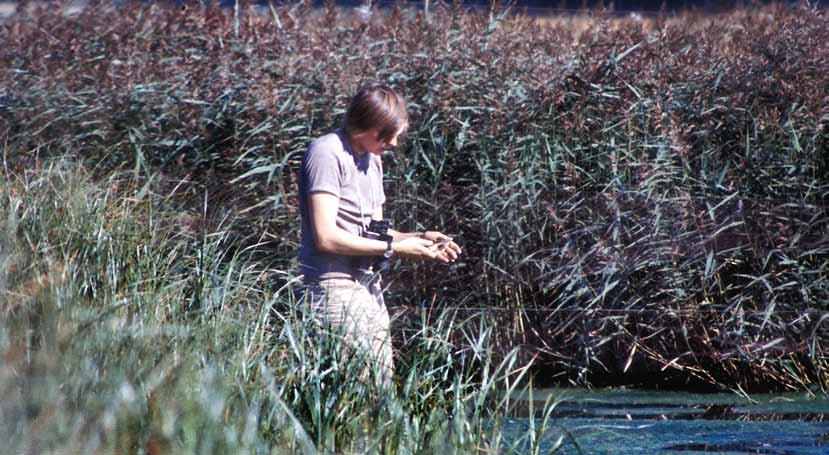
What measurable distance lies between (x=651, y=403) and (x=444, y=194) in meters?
1.64

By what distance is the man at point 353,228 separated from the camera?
445 cm

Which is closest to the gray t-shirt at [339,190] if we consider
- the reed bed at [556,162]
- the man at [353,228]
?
the man at [353,228]

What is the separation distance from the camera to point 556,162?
23.4 feet

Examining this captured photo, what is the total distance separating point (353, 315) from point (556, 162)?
9.28 feet

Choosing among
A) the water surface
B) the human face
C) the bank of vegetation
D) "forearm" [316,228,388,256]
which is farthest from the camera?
the bank of vegetation

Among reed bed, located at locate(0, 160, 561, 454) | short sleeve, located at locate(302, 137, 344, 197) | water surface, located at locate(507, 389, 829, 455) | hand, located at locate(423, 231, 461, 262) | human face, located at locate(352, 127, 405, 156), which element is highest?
human face, located at locate(352, 127, 405, 156)

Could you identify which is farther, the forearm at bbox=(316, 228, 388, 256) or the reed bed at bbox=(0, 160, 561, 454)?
the forearm at bbox=(316, 228, 388, 256)

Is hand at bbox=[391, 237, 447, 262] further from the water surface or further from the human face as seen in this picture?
the water surface

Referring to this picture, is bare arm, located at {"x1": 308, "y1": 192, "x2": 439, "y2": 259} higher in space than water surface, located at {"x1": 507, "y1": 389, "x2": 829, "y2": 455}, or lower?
higher

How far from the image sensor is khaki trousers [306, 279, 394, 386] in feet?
14.8

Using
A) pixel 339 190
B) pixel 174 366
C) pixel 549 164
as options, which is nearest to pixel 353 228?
pixel 339 190

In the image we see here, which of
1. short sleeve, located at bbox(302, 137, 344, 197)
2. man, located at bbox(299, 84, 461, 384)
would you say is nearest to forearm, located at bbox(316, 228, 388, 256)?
man, located at bbox(299, 84, 461, 384)

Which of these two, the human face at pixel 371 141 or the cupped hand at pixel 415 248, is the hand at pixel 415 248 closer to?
the cupped hand at pixel 415 248

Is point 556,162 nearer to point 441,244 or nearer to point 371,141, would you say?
point 441,244
